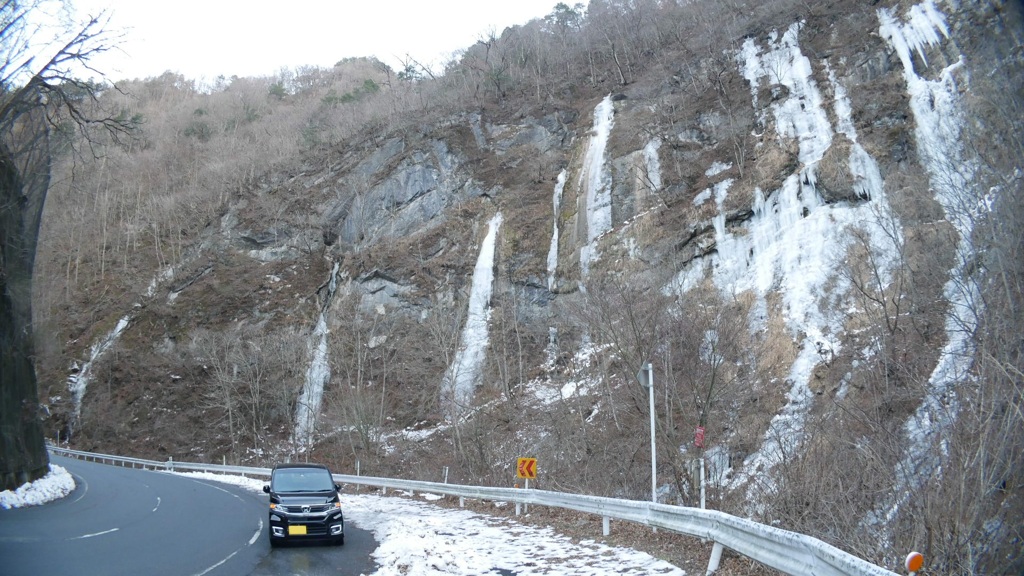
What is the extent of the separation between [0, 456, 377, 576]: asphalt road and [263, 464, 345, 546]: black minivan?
8.9 inches

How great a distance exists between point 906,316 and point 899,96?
1577 centimetres

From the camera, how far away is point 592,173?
1742 inches

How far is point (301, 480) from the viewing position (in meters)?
12.2

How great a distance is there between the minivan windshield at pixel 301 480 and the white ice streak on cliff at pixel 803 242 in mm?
15424

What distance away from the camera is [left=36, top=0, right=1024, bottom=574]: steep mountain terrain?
12.3m

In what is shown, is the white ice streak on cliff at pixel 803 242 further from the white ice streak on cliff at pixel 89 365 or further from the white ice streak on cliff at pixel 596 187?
the white ice streak on cliff at pixel 89 365

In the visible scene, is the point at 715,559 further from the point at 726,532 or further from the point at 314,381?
the point at 314,381

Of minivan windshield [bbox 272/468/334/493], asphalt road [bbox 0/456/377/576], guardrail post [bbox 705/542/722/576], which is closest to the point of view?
guardrail post [bbox 705/542/722/576]

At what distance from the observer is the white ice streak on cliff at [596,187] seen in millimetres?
39938

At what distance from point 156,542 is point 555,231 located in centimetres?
3417

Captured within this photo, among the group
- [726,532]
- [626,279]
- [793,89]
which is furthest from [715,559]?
[793,89]

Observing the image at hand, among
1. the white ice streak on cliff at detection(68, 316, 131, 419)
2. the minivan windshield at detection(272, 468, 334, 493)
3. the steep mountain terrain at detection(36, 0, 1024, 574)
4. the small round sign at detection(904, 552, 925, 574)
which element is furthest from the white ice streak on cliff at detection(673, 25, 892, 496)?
the white ice streak on cliff at detection(68, 316, 131, 419)

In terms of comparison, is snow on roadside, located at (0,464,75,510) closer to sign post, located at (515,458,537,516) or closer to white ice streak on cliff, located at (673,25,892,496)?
sign post, located at (515,458,537,516)

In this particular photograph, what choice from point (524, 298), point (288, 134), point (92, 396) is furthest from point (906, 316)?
point (288, 134)
